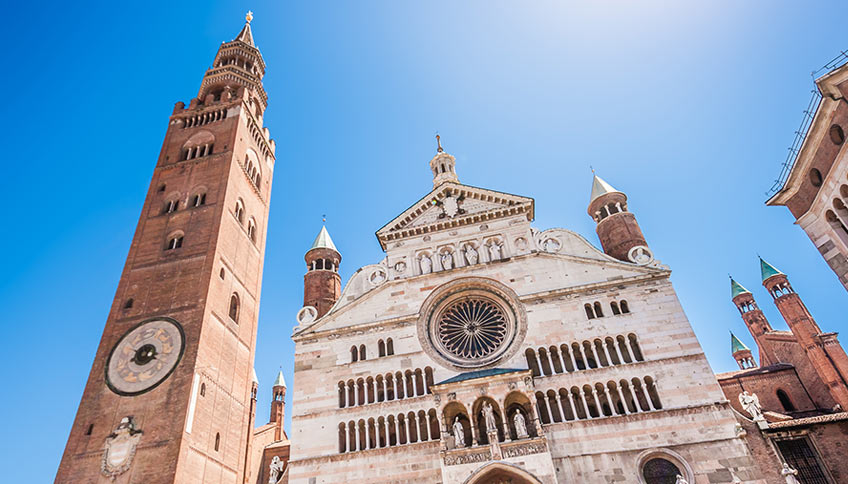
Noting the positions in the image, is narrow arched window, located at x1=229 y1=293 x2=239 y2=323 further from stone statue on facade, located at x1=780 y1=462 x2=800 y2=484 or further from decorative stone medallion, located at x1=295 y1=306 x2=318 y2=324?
stone statue on facade, located at x1=780 y1=462 x2=800 y2=484

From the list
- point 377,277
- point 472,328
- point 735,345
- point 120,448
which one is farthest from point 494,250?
point 735,345

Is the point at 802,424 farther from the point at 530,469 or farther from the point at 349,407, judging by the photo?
the point at 349,407

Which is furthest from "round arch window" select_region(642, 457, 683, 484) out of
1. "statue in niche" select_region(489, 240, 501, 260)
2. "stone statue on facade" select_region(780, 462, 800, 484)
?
"statue in niche" select_region(489, 240, 501, 260)

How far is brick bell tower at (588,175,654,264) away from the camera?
27.1m

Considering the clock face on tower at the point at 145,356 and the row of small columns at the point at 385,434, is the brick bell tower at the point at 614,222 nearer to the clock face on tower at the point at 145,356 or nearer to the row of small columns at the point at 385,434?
the row of small columns at the point at 385,434

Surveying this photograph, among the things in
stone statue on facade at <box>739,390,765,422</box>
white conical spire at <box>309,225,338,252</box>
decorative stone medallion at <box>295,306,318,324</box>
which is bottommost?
stone statue on facade at <box>739,390,765,422</box>

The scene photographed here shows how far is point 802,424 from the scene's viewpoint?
858 inches

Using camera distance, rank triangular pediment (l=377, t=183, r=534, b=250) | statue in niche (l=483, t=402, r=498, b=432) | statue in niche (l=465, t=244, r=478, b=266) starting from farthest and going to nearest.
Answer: triangular pediment (l=377, t=183, r=534, b=250)
statue in niche (l=465, t=244, r=478, b=266)
statue in niche (l=483, t=402, r=498, b=432)

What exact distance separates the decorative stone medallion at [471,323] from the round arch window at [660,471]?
20.7ft

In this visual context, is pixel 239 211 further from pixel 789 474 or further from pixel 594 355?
pixel 789 474

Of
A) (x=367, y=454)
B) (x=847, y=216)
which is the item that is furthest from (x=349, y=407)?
(x=847, y=216)

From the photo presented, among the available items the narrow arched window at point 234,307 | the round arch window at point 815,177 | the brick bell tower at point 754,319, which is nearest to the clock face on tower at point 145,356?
the narrow arched window at point 234,307

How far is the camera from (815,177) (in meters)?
17.2

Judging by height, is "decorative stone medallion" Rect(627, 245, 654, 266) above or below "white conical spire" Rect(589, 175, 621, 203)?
below
